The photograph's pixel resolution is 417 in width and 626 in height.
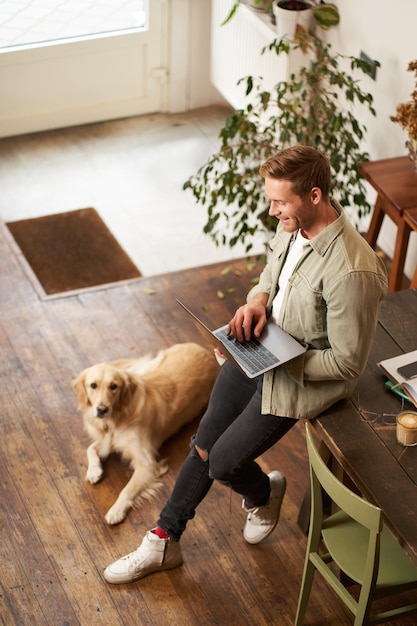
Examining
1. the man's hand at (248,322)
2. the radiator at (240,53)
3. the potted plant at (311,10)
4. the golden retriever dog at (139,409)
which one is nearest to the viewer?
the man's hand at (248,322)

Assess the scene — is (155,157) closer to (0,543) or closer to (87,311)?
(87,311)

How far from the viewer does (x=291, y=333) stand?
2.47 metres

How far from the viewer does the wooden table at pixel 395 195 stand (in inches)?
145

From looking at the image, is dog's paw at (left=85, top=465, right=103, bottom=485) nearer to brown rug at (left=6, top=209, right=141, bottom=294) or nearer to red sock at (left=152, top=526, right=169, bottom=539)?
red sock at (left=152, top=526, right=169, bottom=539)

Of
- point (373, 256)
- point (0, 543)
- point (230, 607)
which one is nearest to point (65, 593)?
point (0, 543)

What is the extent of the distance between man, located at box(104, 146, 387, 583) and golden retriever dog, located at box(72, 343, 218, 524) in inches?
14.6

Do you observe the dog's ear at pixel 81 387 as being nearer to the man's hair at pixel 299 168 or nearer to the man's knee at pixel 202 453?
the man's knee at pixel 202 453

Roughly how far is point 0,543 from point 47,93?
3248 mm

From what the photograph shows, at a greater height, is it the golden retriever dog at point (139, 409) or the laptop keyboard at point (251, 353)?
the laptop keyboard at point (251, 353)

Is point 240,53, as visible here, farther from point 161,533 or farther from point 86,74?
point 161,533

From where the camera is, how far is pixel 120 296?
4.20m

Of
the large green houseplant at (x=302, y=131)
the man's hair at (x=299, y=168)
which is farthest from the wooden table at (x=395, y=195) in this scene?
the man's hair at (x=299, y=168)

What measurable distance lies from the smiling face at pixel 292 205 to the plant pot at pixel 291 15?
2.43m

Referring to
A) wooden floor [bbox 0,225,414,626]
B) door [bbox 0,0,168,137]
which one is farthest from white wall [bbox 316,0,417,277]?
door [bbox 0,0,168,137]
